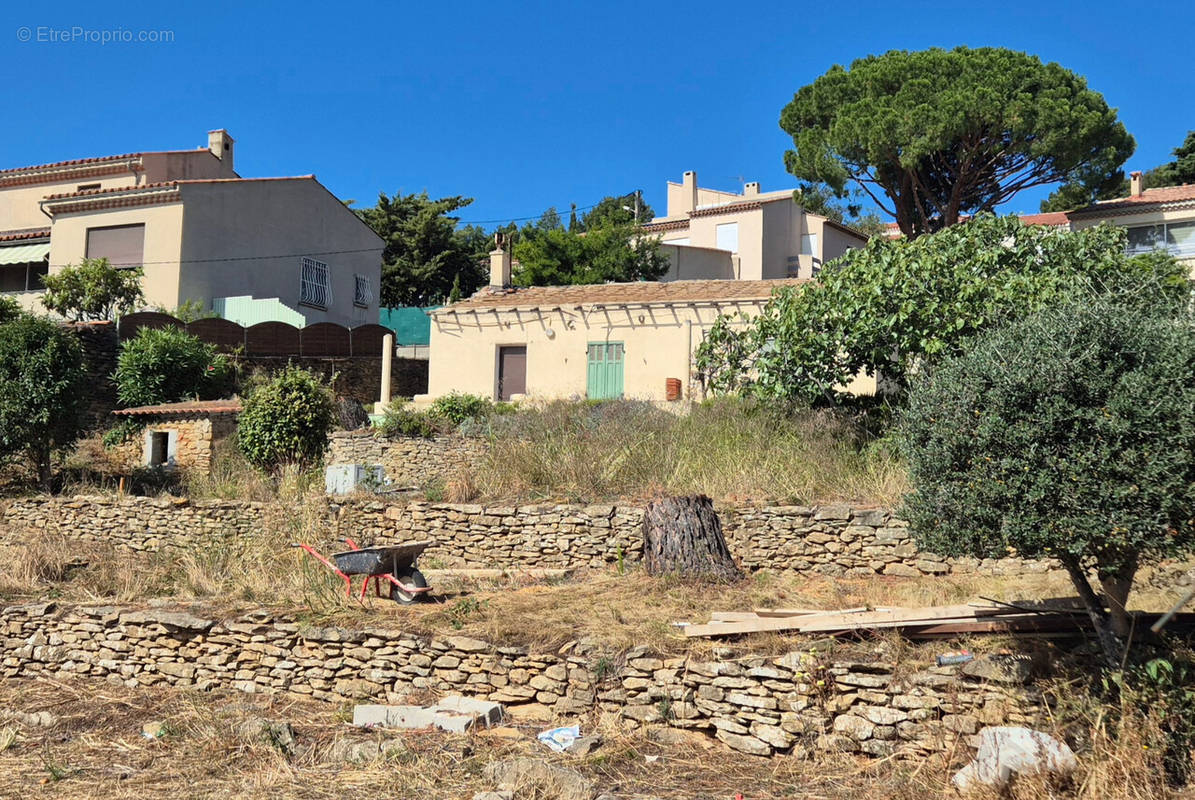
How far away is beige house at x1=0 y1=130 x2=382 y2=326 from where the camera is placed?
25.7 m

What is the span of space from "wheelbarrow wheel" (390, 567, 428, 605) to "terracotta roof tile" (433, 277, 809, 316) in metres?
12.1

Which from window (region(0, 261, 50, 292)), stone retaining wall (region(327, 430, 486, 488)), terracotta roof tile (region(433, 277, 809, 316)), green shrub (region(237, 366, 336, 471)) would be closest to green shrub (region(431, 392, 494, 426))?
stone retaining wall (region(327, 430, 486, 488))

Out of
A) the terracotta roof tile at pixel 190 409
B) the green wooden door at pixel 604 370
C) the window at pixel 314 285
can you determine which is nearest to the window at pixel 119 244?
the window at pixel 314 285

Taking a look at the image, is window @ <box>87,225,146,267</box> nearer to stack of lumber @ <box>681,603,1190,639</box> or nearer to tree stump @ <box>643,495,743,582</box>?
tree stump @ <box>643,495,743,582</box>

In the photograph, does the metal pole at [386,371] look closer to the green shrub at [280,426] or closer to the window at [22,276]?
the green shrub at [280,426]

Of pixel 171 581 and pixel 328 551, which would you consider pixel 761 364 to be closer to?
pixel 328 551

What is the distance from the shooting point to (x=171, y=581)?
12.0 meters

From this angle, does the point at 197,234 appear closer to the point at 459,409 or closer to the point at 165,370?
the point at 165,370

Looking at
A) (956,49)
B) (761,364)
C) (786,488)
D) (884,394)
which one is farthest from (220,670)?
(956,49)

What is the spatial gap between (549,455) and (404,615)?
4733 mm

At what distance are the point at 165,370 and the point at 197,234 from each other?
19.1 feet

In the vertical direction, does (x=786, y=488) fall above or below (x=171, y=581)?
above

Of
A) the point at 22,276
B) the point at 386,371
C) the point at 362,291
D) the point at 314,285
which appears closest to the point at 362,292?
the point at 362,291

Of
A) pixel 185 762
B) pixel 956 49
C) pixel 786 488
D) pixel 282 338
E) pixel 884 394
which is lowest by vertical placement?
pixel 185 762
